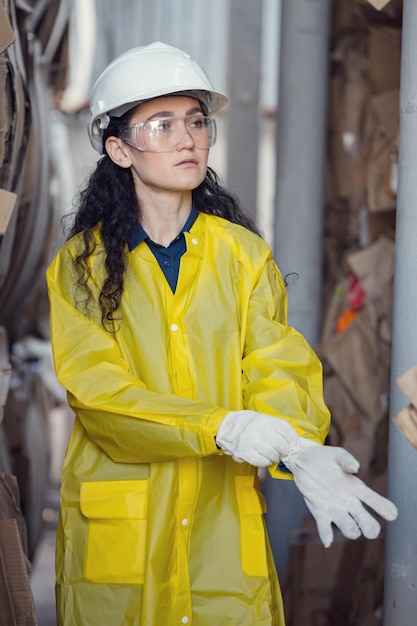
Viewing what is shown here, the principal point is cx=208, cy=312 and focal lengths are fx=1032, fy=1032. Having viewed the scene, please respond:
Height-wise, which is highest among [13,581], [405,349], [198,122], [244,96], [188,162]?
[244,96]

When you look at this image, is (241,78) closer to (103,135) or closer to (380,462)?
(380,462)

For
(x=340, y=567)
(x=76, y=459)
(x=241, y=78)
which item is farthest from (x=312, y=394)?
(x=241, y=78)

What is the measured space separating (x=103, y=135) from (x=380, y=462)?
2245 millimetres

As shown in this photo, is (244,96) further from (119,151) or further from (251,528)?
(251,528)

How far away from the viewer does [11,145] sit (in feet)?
10.1

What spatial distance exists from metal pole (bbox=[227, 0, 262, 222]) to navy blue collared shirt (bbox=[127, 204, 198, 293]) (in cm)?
300

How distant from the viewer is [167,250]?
105 inches

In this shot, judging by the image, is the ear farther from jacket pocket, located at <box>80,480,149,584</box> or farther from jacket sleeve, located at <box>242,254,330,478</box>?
jacket pocket, located at <box>80,480,149,584</box>

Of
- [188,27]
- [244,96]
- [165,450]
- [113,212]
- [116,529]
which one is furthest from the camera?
[188,27]

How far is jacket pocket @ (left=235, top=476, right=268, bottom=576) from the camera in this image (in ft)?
8.21

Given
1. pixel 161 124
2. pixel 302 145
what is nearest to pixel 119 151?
pixel 161 124

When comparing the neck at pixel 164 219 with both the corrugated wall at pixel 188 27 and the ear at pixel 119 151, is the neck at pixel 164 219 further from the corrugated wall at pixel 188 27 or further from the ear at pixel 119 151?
the corrugated wall at pixel 188 27

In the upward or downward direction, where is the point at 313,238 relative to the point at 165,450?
upward

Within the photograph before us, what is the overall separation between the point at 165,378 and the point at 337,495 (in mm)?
580
